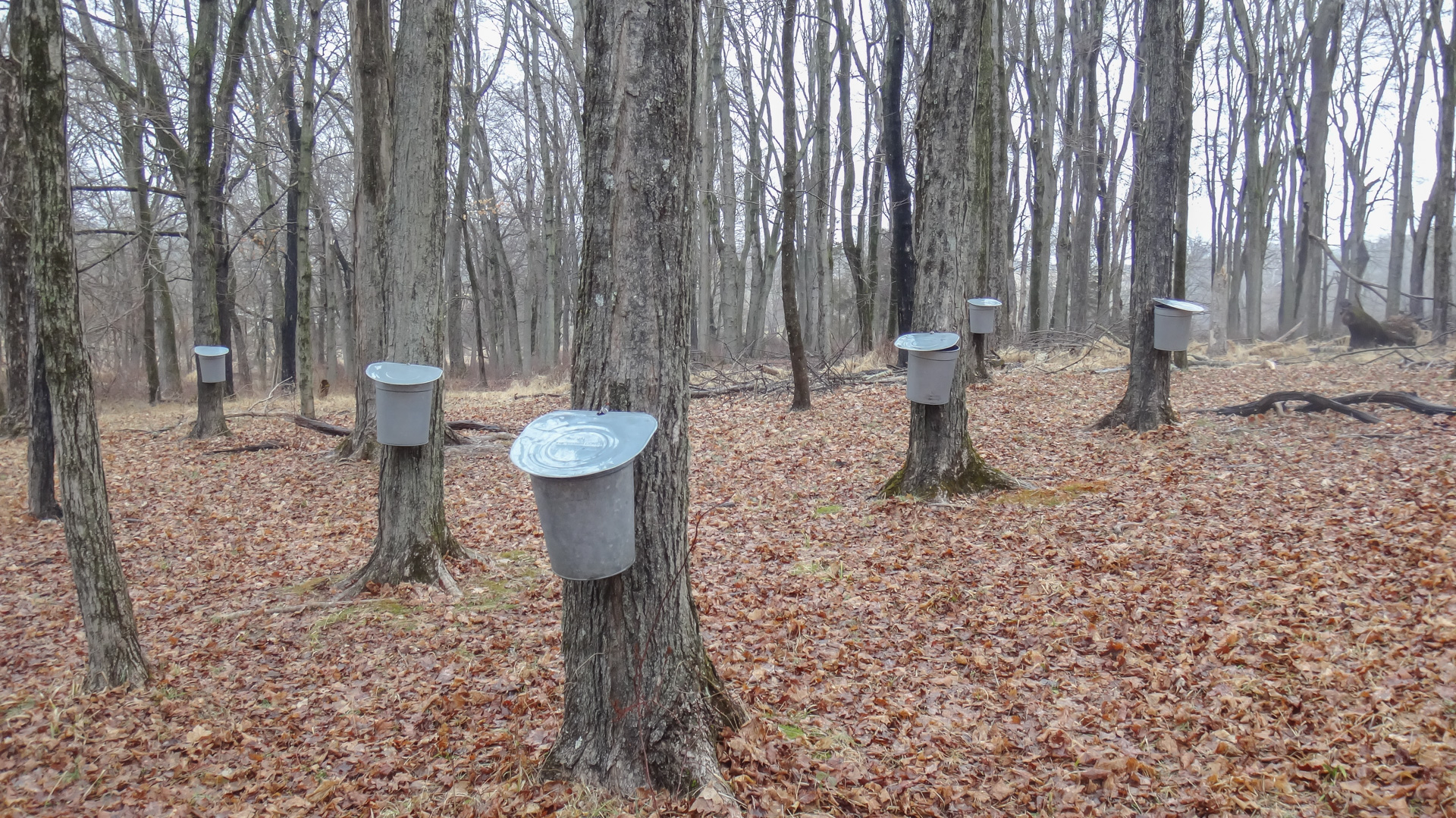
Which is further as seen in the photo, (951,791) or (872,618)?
(872,618)

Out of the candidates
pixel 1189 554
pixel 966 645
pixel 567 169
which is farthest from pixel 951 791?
pixel 567 169

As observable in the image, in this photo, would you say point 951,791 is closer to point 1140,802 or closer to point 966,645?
point 1140,802

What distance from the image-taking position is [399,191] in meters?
5.79

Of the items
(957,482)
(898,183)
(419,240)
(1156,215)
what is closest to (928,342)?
(957,482)

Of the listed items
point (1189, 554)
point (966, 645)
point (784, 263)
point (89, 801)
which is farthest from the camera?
point (784, 263)

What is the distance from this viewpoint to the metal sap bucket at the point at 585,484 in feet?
8.48

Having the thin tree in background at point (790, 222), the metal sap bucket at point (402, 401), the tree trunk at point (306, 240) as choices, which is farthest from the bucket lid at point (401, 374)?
the tree trunk at point (306, 240)

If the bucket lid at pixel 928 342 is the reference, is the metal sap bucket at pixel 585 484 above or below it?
below

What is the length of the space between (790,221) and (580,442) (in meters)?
8.07

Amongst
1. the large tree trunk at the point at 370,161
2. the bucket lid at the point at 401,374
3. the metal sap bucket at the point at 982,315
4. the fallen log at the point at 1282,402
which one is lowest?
the fallen log at the point at 1282,402

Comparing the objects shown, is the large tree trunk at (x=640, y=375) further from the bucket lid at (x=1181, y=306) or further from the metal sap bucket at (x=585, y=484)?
the bucket lid at (x=1181, y=306)

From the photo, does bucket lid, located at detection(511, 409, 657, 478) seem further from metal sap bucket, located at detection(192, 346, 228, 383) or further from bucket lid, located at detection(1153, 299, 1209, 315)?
metal sap bucket, located at detection(192, 346, 228, 383)

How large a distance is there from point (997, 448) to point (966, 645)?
4.29m

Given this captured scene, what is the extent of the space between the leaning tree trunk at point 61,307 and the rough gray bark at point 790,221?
7.27 metres
